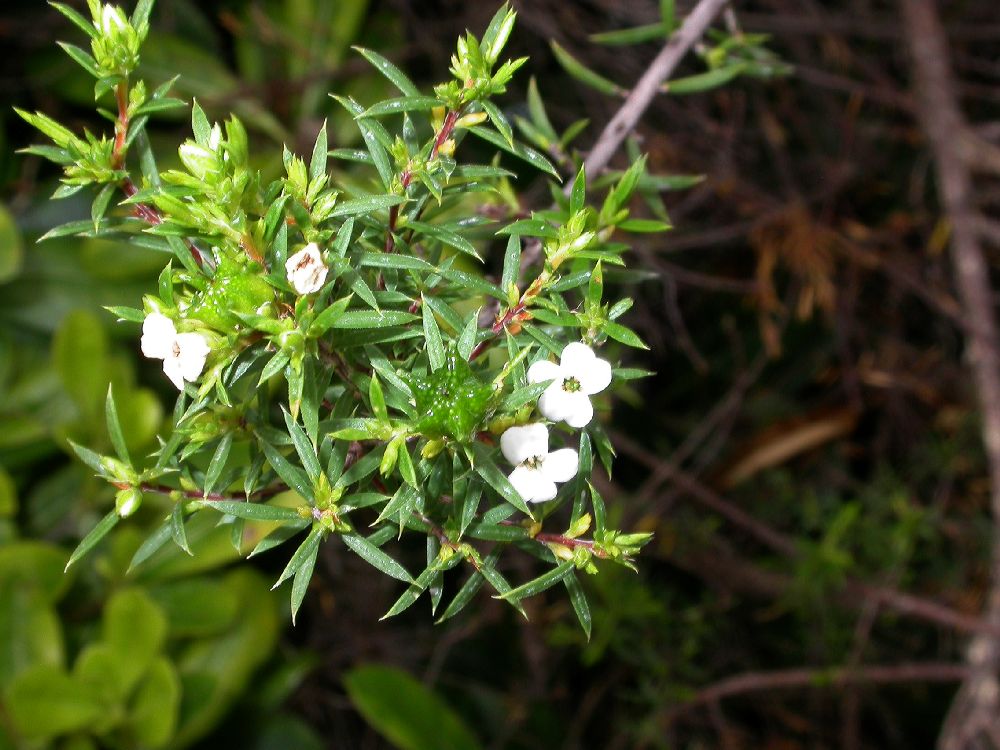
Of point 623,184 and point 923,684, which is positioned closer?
point 623,184

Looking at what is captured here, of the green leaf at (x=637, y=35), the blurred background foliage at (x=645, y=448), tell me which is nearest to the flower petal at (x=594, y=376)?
the green leaf at (x=637, y=35)

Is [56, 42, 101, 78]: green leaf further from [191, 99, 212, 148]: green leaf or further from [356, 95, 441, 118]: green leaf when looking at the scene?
[356, 95, 441, 118]: green leaf

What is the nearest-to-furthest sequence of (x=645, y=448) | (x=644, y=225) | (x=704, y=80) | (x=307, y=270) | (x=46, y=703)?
(x=307, y=270) < (x=644, y=225) < (x=704, y=80) < (x=46, y=703) < (x=645, y=448)

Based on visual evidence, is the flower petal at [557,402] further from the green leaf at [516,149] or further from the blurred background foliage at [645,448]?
the blurred background foliage at [645,448]

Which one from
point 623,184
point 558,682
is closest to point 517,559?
point 558,682

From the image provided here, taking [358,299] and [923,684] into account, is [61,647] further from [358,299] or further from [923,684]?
[923,684]

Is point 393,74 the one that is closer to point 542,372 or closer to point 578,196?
point 578,196

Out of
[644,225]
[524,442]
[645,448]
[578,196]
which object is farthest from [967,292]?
[524,442]
